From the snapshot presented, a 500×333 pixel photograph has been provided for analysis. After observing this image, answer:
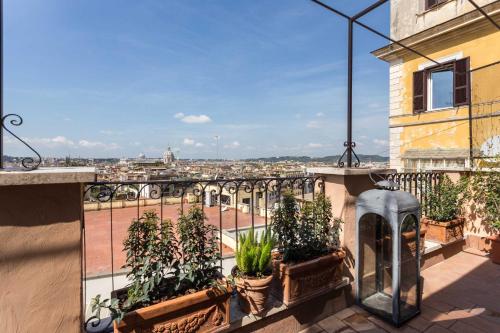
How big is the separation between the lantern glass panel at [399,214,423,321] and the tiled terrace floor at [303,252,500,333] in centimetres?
13

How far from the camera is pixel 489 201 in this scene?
14.3 feet

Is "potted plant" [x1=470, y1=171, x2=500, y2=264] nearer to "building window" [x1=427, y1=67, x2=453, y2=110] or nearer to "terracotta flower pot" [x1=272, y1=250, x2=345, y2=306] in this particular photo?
"terracotta flower pot" [x1=272, y1=250, x2=345, y2=306]

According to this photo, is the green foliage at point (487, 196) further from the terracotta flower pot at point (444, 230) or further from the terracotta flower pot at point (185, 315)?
the terracotta flower pot at point (185, 315)

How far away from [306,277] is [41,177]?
2.24 metres

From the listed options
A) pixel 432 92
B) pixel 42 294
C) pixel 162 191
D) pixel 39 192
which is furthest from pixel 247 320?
pixel 432 92

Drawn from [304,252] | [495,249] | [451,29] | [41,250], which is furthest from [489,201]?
[41,250]

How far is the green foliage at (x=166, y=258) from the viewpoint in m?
1.86

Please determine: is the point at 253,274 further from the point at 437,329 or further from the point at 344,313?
the point at 437,329

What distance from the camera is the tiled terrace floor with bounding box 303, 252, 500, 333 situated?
8.54ft

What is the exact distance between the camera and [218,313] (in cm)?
202

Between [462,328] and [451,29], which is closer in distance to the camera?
[462,328]

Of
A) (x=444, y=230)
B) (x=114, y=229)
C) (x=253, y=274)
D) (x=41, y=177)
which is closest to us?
(x=41, y=177)

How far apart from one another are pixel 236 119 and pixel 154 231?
36.3m

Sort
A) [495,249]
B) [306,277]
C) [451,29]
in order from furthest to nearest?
[451,29] → [495,249] → [306,277]
